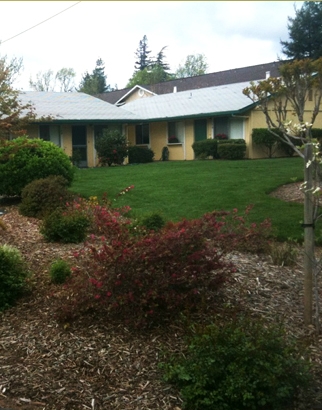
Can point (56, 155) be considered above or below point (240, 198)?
above

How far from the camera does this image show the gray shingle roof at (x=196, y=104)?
25312mm

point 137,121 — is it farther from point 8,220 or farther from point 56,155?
point 8,220

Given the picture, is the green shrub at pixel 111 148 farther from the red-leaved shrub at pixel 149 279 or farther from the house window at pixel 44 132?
the red-leaved shrub at pixel 149 279

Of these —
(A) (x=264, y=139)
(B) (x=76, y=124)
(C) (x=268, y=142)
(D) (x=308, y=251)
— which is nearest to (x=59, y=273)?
(D) (x=308, y=251)

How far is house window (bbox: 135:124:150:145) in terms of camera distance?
2859 cm

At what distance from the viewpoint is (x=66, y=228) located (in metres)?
7.84

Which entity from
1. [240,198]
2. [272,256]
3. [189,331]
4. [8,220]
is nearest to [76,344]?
[189,331]

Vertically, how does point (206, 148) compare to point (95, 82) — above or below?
below

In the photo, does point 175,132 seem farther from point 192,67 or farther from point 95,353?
point 192,67

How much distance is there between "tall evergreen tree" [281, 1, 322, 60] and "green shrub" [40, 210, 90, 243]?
31075 mm

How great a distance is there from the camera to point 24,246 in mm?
7637

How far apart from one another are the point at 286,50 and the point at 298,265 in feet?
107

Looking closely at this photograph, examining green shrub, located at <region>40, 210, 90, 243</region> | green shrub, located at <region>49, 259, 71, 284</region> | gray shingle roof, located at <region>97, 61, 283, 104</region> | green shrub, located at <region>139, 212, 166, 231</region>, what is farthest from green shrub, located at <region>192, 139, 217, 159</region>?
green shrub, located at <region>49, 259, 71, 284</region>

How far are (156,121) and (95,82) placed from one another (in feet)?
152
